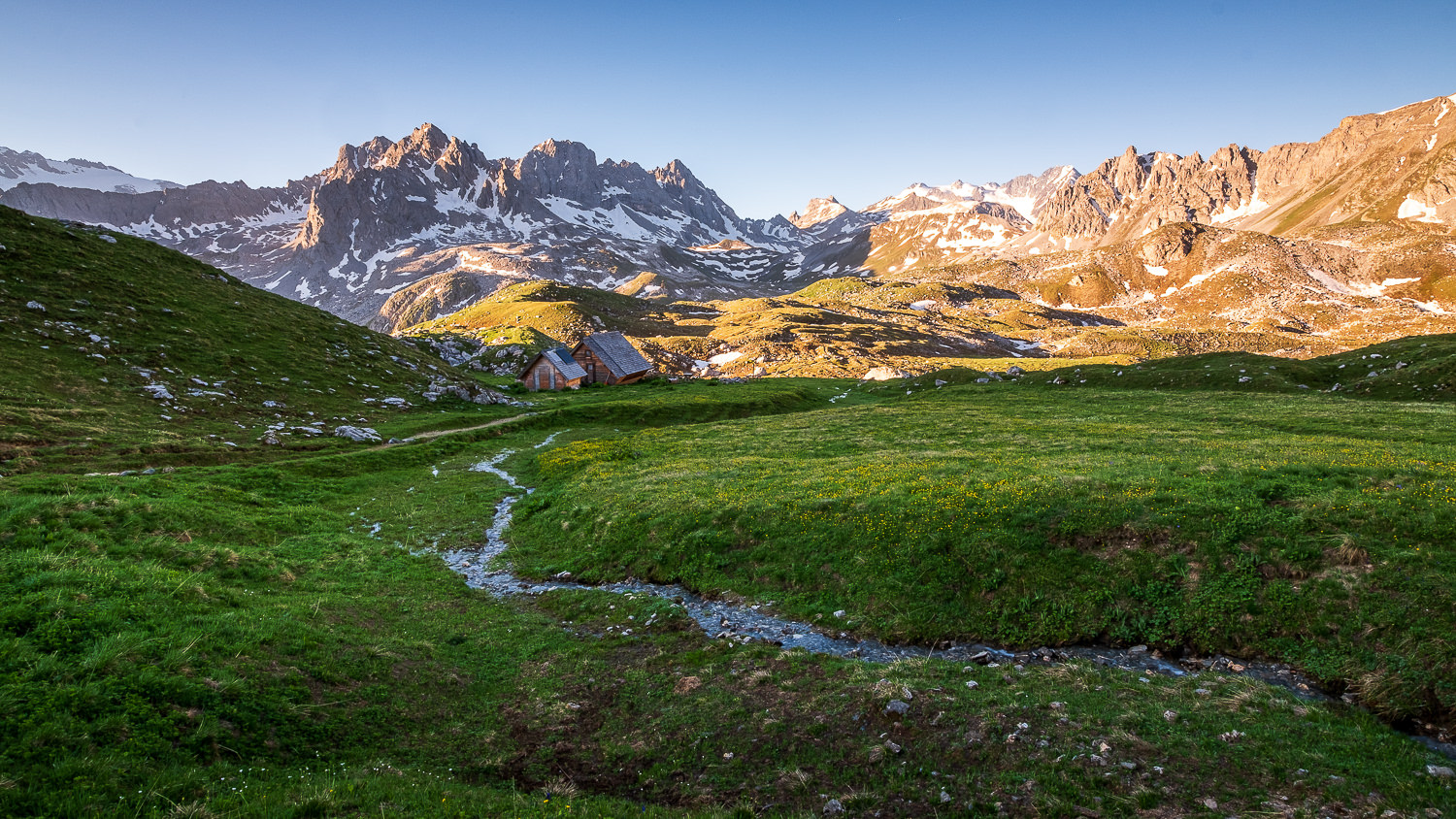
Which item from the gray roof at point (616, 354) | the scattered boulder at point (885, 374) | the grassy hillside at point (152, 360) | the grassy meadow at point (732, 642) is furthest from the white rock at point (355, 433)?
the scattered boulder at point (885, 374)

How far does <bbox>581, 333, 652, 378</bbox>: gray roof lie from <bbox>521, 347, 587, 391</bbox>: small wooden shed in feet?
16.0

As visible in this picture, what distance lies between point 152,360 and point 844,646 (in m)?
58.2

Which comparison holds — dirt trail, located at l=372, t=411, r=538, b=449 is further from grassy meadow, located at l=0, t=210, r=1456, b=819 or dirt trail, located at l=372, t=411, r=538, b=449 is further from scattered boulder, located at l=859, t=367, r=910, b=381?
scattered boulder, located at l=859, t=367, r=910, b=381

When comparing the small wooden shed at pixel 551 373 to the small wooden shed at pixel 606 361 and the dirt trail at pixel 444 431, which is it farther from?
the dirt trail at pixel 444 431

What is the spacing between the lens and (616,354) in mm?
100562

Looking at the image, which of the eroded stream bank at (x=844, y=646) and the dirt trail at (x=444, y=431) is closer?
the eroded stream bank at (x=844, y=646)

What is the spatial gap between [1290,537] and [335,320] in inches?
3510

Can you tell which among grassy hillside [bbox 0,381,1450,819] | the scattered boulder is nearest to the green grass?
grassy hillside [bbox 0,381,1450,819]

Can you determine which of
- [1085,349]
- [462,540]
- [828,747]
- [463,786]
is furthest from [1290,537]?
[1085,349]

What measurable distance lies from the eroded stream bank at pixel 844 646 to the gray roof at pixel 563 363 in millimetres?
70073

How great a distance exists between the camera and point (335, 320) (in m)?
74.6

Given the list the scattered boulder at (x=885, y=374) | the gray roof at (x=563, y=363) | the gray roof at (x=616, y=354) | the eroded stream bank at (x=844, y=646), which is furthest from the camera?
the scattered boulder at (x=885, y=374)

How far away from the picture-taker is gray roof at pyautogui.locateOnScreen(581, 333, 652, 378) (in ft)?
321

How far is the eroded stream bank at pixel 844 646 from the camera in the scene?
46.5ft
